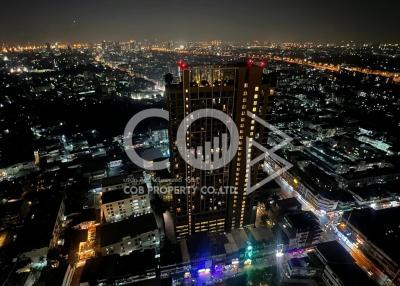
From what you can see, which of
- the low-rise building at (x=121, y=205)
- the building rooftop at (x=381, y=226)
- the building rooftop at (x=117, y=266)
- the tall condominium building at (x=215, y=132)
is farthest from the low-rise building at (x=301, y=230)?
the low-rise building at (x=121, y=205)

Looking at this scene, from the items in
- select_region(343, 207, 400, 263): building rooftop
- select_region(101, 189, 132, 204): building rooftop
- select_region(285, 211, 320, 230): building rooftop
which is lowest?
select_region(343, 207, 400, 263): building rooftop

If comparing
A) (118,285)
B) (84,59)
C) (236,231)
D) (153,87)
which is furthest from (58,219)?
(84,59)

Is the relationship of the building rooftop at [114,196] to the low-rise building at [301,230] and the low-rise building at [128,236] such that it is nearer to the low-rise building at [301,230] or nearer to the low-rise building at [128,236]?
the low-rise building at [128,236]

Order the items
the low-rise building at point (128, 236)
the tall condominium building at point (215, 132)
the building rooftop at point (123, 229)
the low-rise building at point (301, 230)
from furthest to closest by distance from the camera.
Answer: the low-rise building at point (301, 230) < the building rooftop at point (123, 229) < the low-rise building at point (128, 236) < the tall condominium building at point (215, 132)

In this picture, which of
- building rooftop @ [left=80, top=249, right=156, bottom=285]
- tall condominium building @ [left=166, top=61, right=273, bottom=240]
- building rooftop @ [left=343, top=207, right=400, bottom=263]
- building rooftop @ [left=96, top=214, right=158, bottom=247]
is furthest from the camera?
building rooftop @ [left=96, top=214, right=158, bottom=247]

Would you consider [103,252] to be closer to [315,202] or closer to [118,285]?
[118,285]

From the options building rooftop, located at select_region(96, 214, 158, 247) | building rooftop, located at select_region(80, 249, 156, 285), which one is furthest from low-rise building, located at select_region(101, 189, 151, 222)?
building rooftop, located at select_region(80, 249, 156, 285)

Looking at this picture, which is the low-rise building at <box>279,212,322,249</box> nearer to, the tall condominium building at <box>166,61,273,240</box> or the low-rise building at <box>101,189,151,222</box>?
the tall condominium building at <box>166,61,273,240</box>

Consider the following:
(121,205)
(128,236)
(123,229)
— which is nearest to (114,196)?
(121,205)
